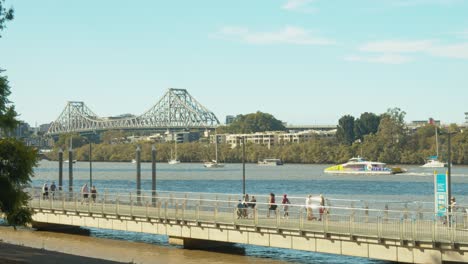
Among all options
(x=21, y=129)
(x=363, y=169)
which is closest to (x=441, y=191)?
(x=21, y=129)

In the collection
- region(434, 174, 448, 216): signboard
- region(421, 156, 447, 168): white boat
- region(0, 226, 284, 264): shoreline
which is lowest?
region(0, 226, 284, 264): shoreline

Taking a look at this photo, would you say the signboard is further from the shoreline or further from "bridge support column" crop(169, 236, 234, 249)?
"bridge support column" crop(169, 236, 234, 249)

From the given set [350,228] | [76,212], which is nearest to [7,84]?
[350,228]

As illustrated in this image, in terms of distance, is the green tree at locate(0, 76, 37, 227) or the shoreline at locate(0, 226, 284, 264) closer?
the green tree at locate(0, 76, 37, 227)

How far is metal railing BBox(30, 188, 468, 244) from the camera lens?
31734 mm

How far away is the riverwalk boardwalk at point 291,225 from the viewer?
31.5 meters

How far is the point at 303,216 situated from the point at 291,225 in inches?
41.3

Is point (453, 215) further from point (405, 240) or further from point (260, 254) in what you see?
point (260, 254)

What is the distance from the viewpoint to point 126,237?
1855 inches

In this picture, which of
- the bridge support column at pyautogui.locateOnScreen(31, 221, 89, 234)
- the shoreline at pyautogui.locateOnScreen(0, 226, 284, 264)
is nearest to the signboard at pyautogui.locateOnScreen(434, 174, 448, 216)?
the shoreline at pyautogui.locateOnScreen(0, 226, 284, 264)

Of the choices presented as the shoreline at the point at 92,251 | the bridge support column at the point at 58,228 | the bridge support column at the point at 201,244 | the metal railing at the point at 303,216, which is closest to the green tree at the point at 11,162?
the shoreline at the point at 92,251

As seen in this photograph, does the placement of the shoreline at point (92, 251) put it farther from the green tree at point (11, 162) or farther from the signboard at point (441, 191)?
the signboard at point (441, 191)

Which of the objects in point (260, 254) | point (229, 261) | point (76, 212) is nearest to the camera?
point (229, 261)

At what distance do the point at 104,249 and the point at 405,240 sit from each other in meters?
15.4
